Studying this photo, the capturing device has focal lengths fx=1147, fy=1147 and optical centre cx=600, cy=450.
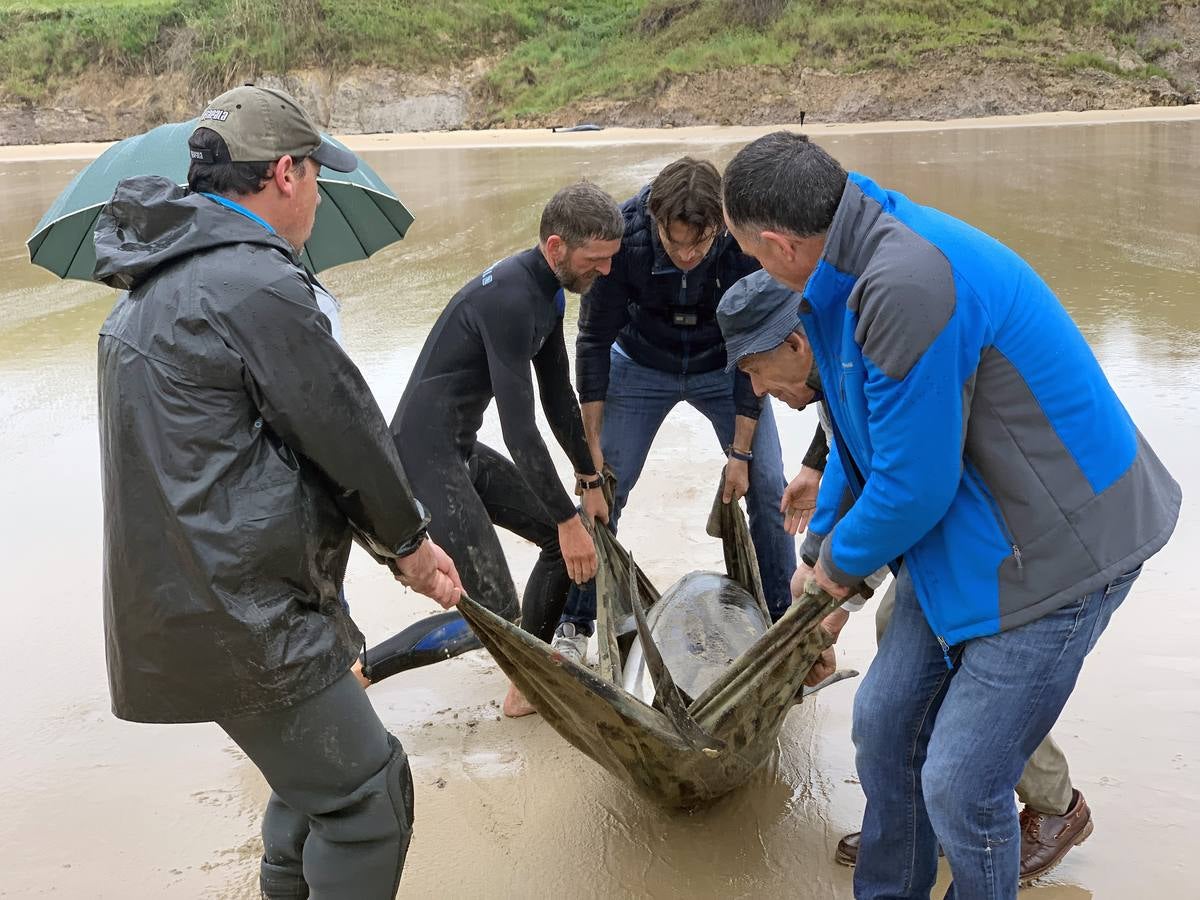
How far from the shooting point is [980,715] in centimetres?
223

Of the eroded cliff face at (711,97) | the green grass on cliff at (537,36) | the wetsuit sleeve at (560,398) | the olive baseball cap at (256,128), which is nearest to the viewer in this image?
the olive baseball cap at (256,128)

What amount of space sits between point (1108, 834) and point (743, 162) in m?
2.15

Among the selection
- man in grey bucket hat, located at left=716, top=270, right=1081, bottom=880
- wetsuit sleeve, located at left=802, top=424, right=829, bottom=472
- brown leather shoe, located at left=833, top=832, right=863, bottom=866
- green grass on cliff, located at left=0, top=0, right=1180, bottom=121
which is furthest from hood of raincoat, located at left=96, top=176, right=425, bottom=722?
green grass on cliff, located at left=0, top=0, right=1180, bottom=121

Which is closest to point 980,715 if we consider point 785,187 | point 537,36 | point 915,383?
point 915,383

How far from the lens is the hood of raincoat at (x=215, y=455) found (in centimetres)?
208

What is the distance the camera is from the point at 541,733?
12.7 feet

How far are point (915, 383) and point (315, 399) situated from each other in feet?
3.59

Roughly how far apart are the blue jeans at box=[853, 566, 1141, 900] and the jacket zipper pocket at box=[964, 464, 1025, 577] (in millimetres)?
126

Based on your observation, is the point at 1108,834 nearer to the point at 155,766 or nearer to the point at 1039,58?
the point at 155,766

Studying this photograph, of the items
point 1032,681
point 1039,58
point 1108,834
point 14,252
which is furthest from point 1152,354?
point 1039,58

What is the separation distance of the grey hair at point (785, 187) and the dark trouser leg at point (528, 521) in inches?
71.6

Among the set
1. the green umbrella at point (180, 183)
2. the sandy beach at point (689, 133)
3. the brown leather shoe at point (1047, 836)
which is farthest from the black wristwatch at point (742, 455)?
the sandy beach at point (689, 133)

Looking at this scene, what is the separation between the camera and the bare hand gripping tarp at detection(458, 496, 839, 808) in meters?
2.83

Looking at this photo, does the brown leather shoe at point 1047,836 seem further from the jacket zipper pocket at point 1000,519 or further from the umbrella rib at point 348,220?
the umbrella rib at point 348,220
